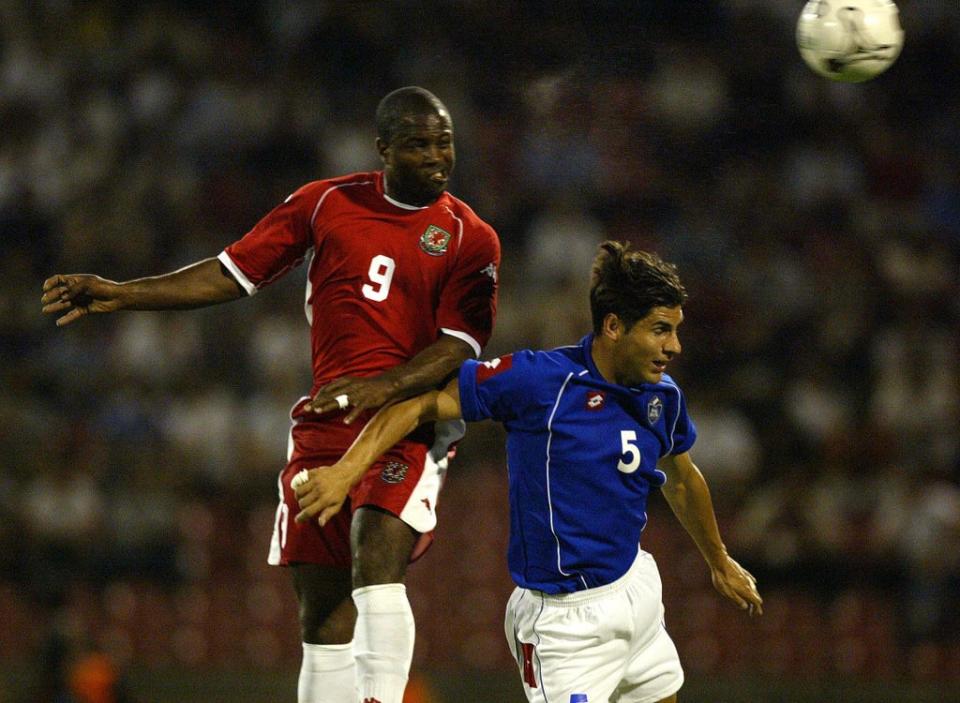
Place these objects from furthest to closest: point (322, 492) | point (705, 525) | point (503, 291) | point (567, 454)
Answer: point (503, 291) < point (705, 525) < point (567, 454) < point (322, 492)

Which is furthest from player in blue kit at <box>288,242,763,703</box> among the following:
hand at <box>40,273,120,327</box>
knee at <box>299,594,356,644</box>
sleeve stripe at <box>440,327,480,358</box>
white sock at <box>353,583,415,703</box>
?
hand at <box>40,273,120,327</box>

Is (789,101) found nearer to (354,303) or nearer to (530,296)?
(530,296)

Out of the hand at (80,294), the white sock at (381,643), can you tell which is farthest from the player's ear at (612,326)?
the hand at (80,294)

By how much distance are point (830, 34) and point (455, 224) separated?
1.91 meters

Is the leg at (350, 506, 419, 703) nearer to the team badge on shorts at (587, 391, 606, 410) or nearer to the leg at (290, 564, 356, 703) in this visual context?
the leg at (290, 564, 356, 703)

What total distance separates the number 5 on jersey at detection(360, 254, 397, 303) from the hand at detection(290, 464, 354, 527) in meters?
0.59

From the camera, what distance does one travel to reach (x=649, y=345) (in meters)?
3.78

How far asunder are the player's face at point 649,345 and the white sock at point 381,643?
86 centimetres

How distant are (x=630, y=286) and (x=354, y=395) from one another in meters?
0.78

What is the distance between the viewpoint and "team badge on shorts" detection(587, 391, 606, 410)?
3.84m

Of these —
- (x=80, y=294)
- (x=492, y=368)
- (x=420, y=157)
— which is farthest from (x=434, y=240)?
(x=80, y=294)

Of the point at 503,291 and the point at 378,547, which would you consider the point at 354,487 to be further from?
the point at 503,291

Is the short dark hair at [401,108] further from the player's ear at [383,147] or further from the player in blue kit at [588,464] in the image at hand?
the player in blue kit at [588,464]

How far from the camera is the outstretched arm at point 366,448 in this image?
11.7 ft
